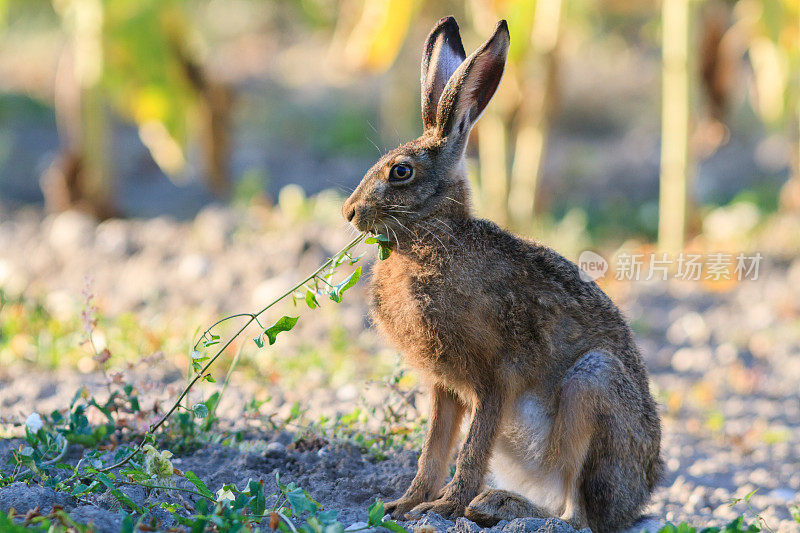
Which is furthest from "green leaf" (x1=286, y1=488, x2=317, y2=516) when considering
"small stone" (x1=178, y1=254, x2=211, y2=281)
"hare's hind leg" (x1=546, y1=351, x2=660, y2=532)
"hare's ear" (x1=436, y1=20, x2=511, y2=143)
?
"small stone" (x1=178, y1=254, x2=211, y2=281)

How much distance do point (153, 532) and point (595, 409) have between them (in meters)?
1.49

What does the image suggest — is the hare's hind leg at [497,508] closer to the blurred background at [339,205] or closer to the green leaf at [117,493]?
the blurred background at [339,205]

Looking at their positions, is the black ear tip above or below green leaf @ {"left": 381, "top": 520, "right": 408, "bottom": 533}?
above

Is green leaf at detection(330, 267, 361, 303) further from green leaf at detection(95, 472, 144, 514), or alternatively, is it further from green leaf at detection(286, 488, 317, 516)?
green leaf at detection(95, 472, 144, 514)

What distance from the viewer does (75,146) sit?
849cm

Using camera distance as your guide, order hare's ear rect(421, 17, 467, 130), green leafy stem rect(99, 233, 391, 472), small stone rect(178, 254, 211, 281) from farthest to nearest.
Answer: small stone rect(178, 254, 211, 281)
hare's ear rect(421, 17, 467, 130)
green leafy stem rect(99, 233, 391, 472)

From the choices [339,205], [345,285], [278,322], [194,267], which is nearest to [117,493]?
[278,322]

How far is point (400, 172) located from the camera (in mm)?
3193

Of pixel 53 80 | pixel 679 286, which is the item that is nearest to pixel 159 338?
pixel 679 286

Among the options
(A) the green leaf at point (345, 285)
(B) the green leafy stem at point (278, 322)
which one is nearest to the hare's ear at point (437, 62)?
(B) the green leafy stem at point (278, 322)

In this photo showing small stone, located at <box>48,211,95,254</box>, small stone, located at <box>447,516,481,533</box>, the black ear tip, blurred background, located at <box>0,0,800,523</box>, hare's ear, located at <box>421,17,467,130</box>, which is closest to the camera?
small stone, located at <box>447,516,481,533</box>

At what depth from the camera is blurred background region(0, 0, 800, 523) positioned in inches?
203

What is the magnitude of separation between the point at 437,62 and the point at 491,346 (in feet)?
3.67

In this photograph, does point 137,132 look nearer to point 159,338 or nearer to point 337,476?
point 159,338
